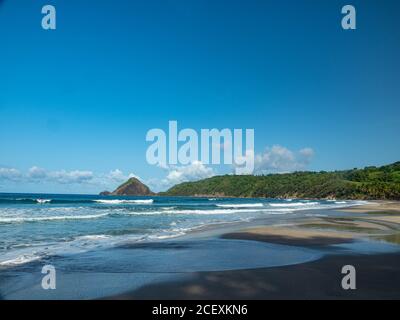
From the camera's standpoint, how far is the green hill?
100500 millimetres

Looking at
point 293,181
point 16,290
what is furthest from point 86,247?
point 293,181

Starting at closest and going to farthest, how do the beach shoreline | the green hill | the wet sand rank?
the wet sand → the beach shoreline → the green hill

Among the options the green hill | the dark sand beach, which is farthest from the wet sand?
the green hill

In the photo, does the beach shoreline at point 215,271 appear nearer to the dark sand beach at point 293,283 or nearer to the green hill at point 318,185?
the dark sand beach at point 293,283

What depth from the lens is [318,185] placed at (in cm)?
14088

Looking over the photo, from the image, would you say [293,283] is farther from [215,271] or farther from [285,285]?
[215,271]

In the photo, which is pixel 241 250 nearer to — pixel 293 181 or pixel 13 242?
pixel 13 242

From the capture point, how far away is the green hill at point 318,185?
10050 centimetres

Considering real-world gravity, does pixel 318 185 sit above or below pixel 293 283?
below

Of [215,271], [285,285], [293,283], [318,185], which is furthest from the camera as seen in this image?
[318,185]

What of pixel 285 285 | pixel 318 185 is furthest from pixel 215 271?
pixel 318 185

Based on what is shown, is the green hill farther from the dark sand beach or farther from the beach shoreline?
the dark sand beach

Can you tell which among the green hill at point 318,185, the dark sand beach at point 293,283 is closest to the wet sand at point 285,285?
the dark sand beach at point 293,283

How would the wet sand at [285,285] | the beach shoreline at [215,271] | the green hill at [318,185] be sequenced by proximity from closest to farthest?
the wet sand at [285,285] < the beach shoreline at [215,271] < the green hill at [318,185]
